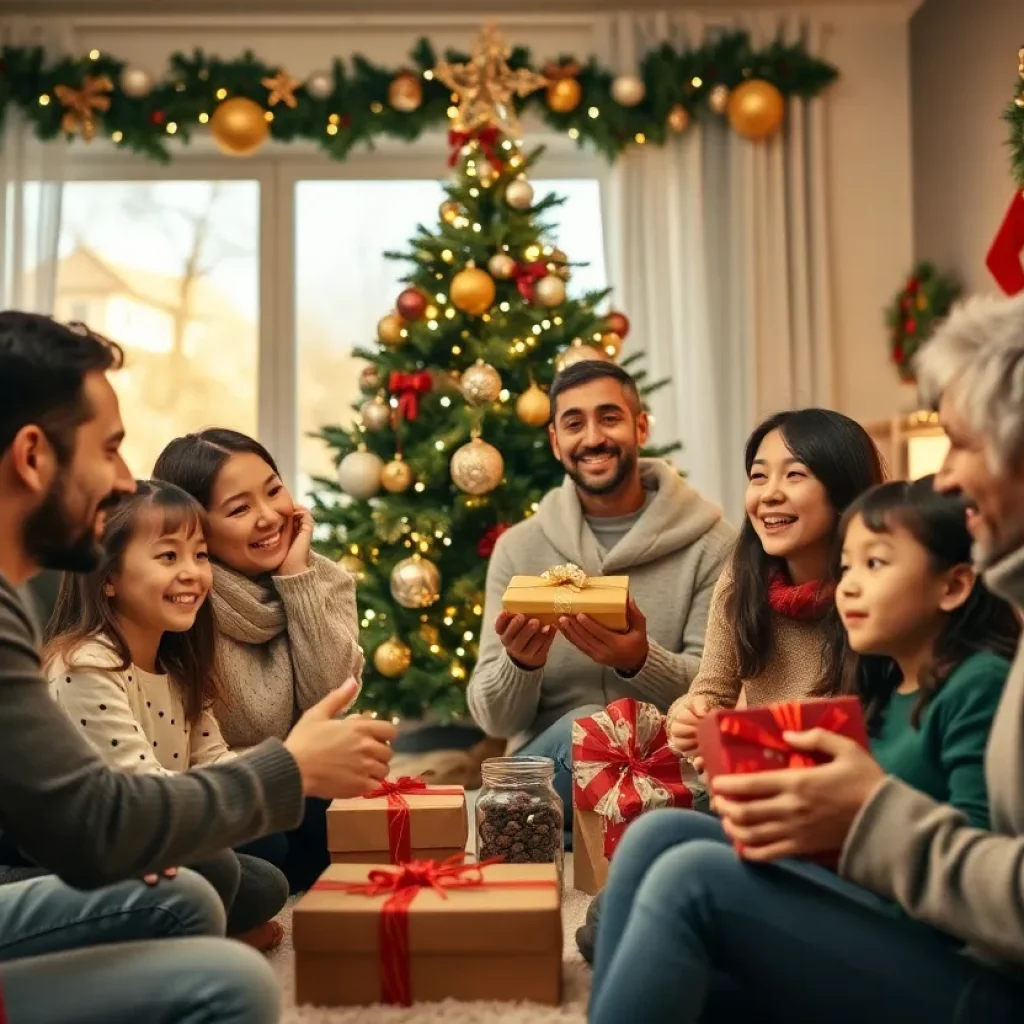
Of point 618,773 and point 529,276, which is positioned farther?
point 529,276

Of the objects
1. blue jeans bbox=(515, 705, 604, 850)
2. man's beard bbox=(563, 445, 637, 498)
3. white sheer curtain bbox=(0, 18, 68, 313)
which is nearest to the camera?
blue jeans bbox=(515, 705, 604, 850)

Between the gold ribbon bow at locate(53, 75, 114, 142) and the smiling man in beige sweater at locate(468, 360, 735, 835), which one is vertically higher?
the gold ribbon bow at locate(53, 75, 114, 142)

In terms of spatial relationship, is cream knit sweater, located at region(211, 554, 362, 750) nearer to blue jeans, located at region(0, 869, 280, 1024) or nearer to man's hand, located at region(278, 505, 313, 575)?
man's hand, located at region(278, 505, 313, 575)

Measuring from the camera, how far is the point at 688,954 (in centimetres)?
135

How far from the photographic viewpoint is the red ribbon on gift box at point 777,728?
141cm

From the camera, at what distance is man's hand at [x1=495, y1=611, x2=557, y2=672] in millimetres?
2746

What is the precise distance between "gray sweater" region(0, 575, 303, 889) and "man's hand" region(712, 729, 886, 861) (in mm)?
548

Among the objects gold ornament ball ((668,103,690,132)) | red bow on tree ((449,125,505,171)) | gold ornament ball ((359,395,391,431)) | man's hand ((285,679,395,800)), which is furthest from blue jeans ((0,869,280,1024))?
gold ornament ball ((668,103,690,132))

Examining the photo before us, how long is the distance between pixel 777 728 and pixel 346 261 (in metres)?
4.39

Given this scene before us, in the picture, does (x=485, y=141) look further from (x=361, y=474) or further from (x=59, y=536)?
(x=59, y=536)

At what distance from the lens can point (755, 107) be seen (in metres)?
4.97

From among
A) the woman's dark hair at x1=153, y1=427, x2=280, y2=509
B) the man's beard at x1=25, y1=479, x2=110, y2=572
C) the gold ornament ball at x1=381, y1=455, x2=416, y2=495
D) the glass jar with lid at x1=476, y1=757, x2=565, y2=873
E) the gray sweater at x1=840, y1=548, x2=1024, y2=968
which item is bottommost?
Answer: the glass jar with lid at x1=476, y1=757, x2=565, y2=873

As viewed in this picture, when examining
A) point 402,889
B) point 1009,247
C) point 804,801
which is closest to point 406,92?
point 1009,247

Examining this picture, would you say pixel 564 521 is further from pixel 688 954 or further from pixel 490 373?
pixel 688 954
